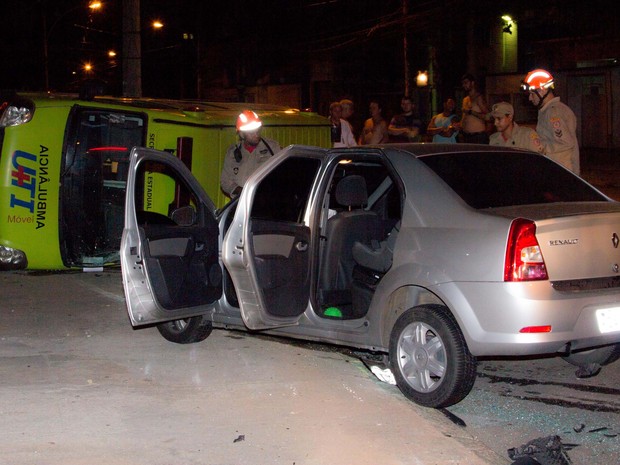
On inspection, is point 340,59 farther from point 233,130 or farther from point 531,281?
point 531,281

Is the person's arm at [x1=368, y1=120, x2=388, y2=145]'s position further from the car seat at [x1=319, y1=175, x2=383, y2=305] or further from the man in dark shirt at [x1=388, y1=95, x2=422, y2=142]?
the car seat at [x1=319, y1=175, x2=383, y2=305]

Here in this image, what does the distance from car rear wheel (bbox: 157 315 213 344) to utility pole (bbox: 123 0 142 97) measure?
330 inches

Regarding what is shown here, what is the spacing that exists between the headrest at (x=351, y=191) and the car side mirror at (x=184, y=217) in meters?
1.25

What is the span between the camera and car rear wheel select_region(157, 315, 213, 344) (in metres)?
7.21

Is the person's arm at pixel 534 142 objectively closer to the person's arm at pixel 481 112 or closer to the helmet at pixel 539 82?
the helmet at pixel 539 82

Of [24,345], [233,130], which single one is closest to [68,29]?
[233,130]

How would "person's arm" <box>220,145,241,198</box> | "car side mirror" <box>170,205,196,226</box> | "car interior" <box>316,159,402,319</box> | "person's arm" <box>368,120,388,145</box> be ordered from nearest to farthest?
"car interior" <box>316,159,402,319</box>, "car side mirror" <box>170,205,196,226</box>, "person's arm" <box>220,145,241,198</box>, "person's arm" <box>368,120,388,145</box>

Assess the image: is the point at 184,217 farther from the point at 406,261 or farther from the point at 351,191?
the point at 406,261

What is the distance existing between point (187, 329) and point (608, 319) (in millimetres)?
3254

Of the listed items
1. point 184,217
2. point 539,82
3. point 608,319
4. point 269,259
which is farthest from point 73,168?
point 608,319

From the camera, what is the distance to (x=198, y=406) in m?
5.74

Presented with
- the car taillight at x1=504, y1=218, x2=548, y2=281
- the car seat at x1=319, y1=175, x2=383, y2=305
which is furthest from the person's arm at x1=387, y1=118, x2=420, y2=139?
the car taillight at x1=504, y1=218, x2=548, y2=281


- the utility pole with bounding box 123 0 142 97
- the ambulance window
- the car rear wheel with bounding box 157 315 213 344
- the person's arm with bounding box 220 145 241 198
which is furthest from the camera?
the utility pole with bounding box 123 0 142 97

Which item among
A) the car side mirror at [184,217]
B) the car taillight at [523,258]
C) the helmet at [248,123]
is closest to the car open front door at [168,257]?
the car side mirror at [184,217]
